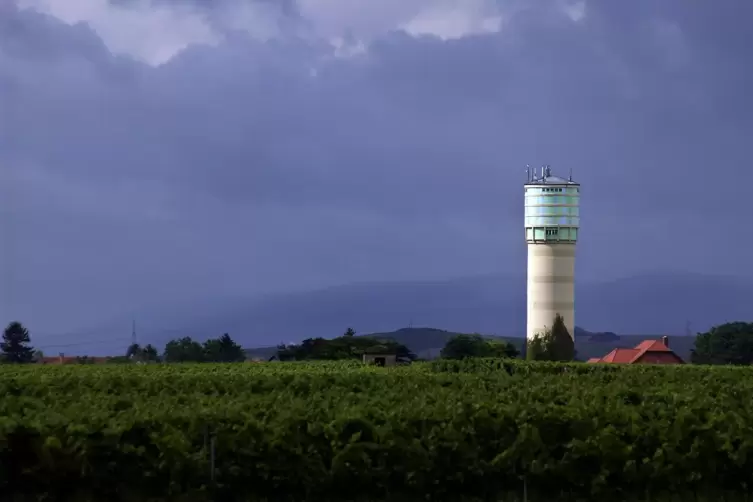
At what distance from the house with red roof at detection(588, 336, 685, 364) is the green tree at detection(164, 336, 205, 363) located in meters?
37.8

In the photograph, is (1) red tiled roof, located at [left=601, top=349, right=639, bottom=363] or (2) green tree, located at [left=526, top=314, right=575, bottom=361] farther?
(1) red tiled roof, located at [left=601, top=349, right=639, bottom=363]

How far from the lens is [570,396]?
2430cm

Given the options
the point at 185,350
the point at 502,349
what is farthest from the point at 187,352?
the point at 502,349

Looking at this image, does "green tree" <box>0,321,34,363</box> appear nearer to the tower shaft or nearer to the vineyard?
the tower shaft

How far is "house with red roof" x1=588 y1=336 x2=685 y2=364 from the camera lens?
87875 mm

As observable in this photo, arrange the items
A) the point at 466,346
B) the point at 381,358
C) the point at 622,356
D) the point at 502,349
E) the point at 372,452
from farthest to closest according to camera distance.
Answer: the point at 466,346, the point at 502,349, the point at 622,356, the point at 381,358, the point at 372,452

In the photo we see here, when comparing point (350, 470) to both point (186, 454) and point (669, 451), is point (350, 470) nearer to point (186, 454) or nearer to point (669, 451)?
point (186, 454)

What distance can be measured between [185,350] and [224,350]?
3702mm

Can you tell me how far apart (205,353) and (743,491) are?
309 feet

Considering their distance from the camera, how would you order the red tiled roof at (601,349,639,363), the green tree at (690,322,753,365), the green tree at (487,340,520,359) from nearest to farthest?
1. the red tiled roof at (601,349,639,363)
2. the green tree at (487,340,520,359)
3. the green tree at (690,322,753,365)

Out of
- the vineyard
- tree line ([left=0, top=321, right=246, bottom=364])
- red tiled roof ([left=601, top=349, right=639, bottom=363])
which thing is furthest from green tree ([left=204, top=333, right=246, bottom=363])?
the vineyard

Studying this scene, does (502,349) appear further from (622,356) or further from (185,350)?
(185,350)

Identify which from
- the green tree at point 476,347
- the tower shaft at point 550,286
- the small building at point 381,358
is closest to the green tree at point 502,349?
the green tree at point 476,347

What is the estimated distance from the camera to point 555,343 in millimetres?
74438
